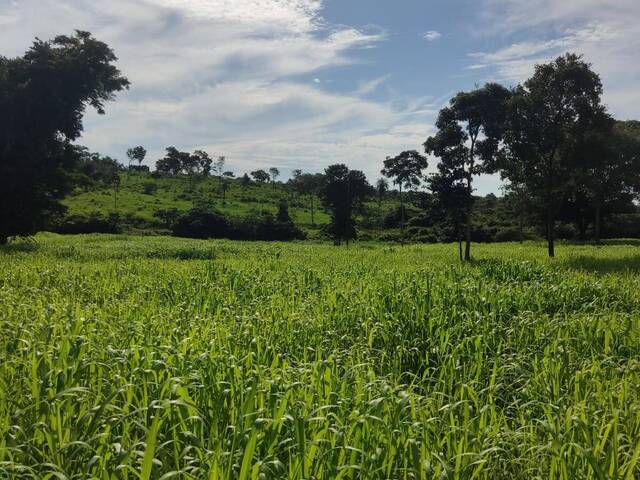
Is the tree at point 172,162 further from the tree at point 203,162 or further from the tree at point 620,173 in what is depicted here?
the tree at point 620,173

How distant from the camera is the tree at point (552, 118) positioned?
23625mm

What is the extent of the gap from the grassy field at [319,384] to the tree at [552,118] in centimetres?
1583

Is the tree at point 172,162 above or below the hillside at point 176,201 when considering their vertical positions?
above

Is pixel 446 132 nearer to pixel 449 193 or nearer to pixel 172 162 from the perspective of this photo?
pixel 449 193

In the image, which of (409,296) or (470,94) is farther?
(470,94)

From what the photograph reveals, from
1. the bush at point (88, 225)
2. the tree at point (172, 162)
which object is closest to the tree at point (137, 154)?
the tree at point (172, 162)

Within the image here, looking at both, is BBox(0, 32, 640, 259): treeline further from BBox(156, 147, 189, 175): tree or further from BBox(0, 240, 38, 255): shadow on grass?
BBox(156, 147, 189, 175): tree

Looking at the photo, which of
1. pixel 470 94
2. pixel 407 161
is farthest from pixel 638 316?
pixel 407 161

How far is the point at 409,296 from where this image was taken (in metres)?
9.23

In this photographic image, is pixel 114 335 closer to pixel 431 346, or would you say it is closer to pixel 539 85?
pixel 431 346

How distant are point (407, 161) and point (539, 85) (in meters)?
29.5

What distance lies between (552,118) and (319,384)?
2533 cm

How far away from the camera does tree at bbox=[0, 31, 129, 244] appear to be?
85.7 feet

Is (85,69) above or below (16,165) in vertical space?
above
